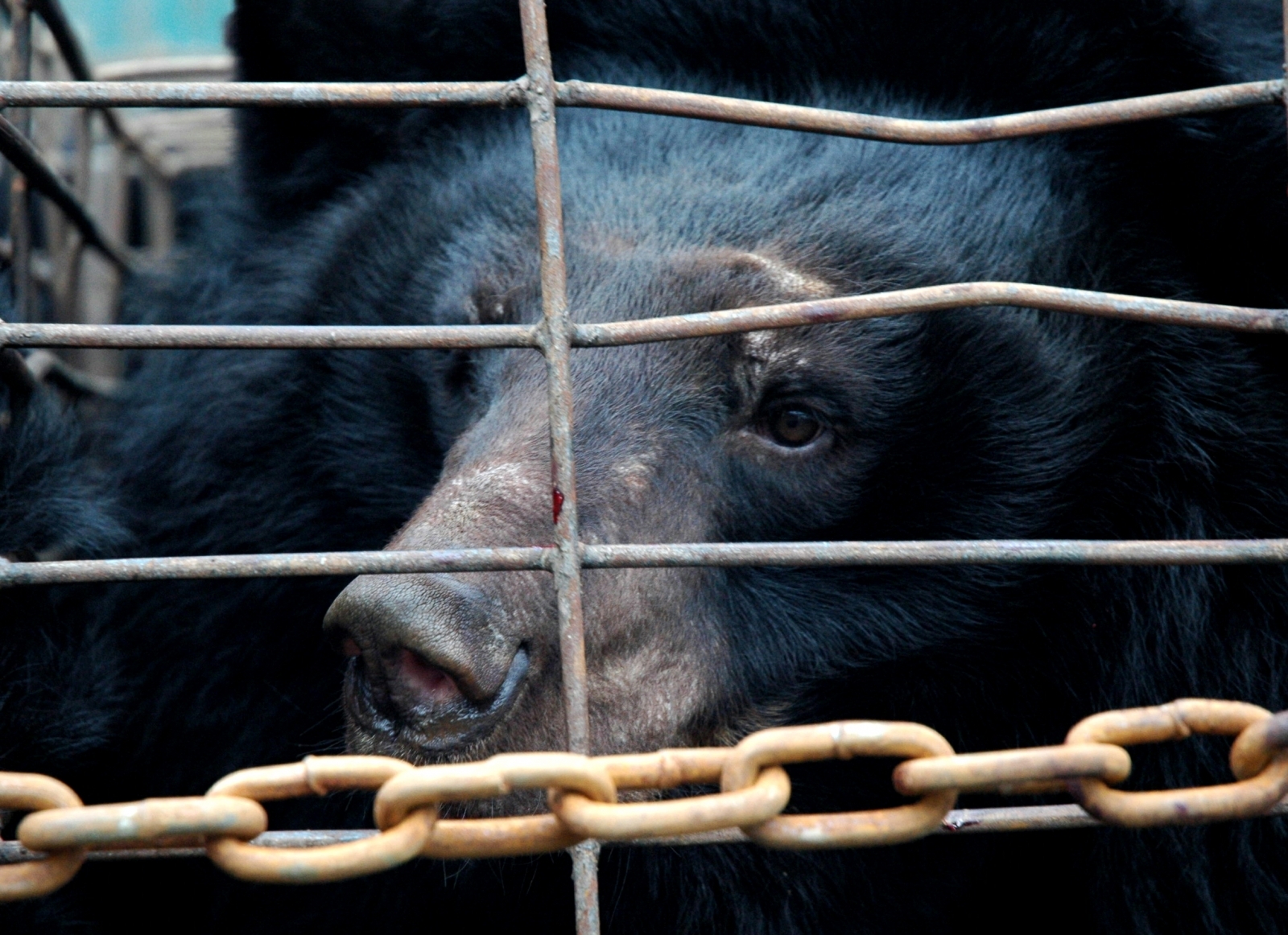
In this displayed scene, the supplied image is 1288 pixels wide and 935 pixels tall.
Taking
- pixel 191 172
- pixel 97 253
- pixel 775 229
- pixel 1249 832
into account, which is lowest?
pixel 1249 832

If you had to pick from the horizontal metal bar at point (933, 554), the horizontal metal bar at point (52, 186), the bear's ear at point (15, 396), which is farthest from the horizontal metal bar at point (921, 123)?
the bear's ear at point (15, 396)

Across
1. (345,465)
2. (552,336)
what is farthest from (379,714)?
(345,465)

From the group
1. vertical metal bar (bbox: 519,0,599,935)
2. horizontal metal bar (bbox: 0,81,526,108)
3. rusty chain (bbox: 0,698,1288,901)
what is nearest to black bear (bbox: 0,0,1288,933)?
vertical metal bar (bbox: 519,0,599,935)

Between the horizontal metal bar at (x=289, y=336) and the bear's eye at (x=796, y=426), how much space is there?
2.58 ft

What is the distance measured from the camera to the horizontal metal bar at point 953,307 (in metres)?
1.28

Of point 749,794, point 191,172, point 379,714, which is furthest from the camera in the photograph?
point 191,172

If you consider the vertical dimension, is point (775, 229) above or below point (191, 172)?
below

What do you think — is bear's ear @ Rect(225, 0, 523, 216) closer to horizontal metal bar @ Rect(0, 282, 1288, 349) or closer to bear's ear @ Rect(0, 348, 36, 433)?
bear's ear @ Rect(0, 348, 36, 433)

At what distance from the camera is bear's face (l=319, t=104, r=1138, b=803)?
1.92 m

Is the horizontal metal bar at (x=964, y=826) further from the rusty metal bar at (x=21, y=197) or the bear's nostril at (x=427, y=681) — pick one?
the rusty metal bar at (x=21, y=197)

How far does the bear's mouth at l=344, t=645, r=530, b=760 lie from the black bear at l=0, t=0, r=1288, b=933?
0.07 meters

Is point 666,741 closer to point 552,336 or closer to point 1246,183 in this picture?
point 552,336

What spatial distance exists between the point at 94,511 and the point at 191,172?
254 centimetres

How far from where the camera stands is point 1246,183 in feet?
6.40
